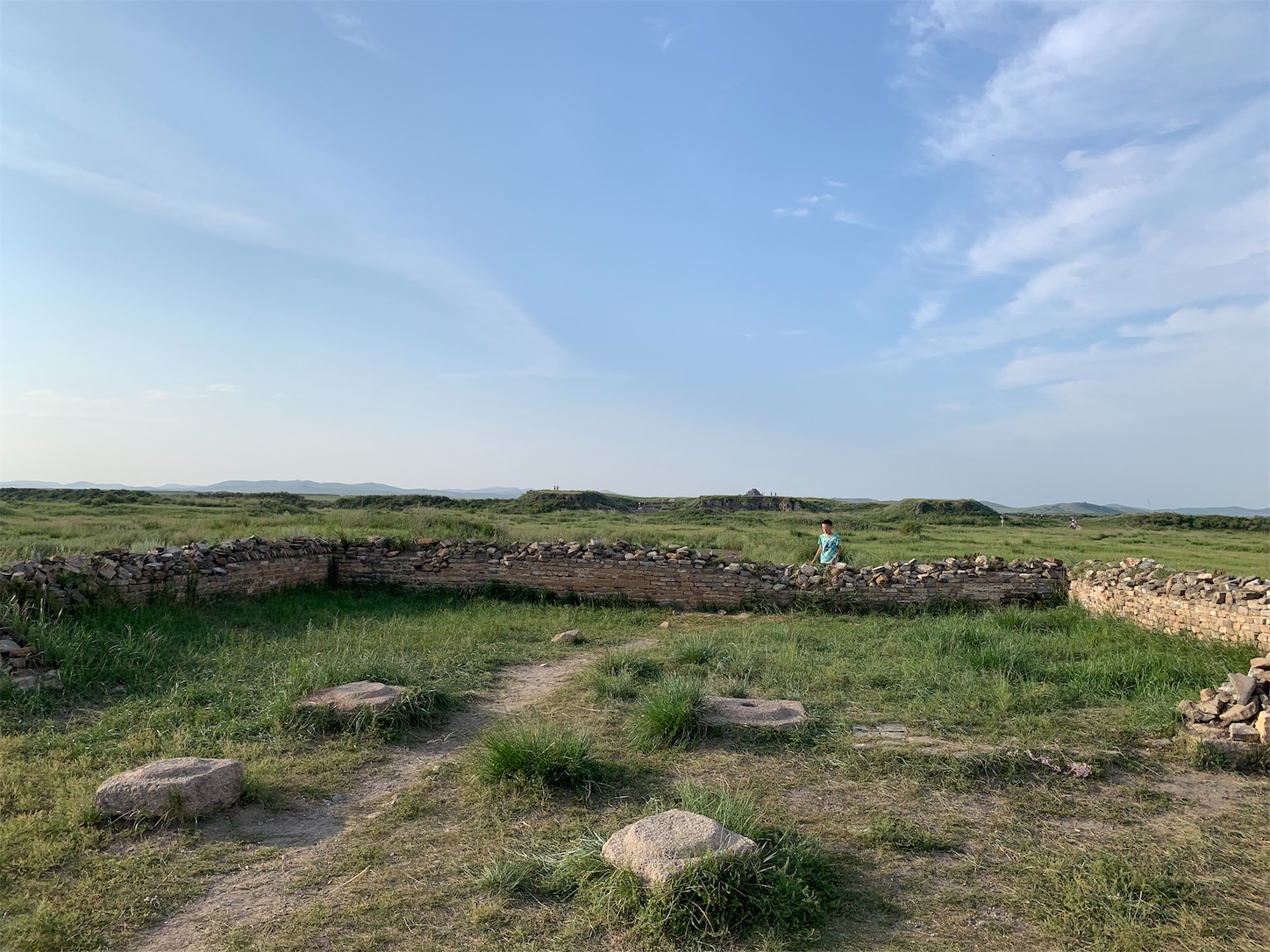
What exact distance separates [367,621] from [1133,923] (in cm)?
929

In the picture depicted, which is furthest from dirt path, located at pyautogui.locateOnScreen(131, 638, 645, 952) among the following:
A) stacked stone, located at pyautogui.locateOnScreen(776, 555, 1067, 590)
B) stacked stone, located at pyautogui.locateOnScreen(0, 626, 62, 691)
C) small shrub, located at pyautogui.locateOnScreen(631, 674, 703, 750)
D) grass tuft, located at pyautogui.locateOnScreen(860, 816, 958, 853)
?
stacked stone, located at pyautogui.locateOnScreen(776, 555, 1067, 590)

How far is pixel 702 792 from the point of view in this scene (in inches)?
177

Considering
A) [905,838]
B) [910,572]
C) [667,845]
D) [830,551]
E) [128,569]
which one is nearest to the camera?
[667,845]

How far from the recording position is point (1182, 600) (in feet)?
31.5

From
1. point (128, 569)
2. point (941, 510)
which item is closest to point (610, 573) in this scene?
point (128, 569)

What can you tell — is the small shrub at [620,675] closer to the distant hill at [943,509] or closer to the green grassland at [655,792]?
the green grassland at [655,792]

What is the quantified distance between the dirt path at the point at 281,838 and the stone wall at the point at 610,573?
6.22 m

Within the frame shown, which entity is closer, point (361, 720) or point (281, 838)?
point (281, 838)

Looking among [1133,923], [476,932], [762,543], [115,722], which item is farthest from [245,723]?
[762,543]

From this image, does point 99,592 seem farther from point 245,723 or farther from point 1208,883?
point 1208,883

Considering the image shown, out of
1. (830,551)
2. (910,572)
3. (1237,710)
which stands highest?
(830,551)

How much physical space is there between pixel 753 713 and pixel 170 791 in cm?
422

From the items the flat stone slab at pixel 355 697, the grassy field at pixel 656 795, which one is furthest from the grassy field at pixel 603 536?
the flat stone slab at pixel 355 697

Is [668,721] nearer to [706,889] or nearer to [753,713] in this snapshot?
[753,713]
